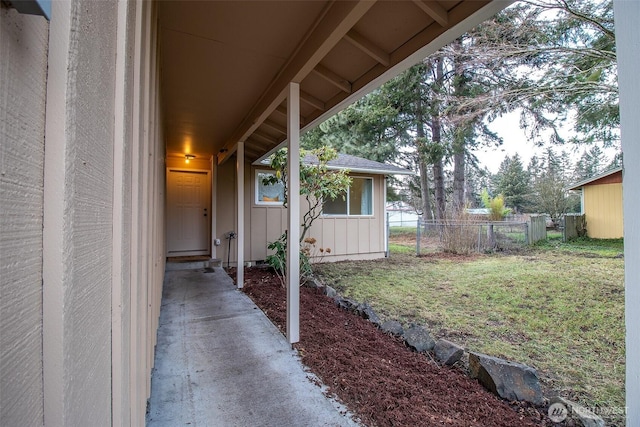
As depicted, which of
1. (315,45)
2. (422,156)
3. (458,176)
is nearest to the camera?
(315,45)

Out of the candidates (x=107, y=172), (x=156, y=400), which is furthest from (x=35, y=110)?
(x=156, y=400)

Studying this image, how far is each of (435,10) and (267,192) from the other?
611cm

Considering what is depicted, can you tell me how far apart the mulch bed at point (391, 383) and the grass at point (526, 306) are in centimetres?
74

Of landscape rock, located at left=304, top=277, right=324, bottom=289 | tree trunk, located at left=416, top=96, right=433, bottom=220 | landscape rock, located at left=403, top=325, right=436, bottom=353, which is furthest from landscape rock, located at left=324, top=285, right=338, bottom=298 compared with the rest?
tree trunk, located at left=416, top=96, right=433, bottom=220

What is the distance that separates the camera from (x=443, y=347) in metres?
2.80

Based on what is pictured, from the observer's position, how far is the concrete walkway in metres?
1.96

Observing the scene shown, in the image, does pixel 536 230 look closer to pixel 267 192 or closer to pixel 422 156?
pixel 422 156

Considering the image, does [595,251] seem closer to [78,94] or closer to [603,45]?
[603,45]

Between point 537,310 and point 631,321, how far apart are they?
4303 mm

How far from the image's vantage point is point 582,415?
199 cm

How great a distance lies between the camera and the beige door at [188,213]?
724cm

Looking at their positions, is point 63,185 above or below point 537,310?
above

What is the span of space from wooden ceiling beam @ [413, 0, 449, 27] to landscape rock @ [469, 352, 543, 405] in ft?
7.85

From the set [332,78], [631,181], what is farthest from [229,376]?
[332,78]
